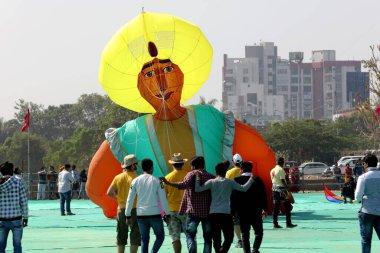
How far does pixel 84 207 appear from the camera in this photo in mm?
34156

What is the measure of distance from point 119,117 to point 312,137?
55.7 ft

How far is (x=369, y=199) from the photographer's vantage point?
44.7 ft

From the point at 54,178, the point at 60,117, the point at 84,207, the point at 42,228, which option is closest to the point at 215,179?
the point at 42,228

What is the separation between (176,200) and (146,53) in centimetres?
699

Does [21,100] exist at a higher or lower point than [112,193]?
higher

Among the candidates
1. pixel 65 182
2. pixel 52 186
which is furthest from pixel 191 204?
pixel 52 186

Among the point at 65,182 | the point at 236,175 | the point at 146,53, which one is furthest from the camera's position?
the point at 65,182

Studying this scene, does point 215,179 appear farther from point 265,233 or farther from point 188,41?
point 188,41

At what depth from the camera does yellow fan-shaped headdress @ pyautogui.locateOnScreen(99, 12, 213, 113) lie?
22.0 metres

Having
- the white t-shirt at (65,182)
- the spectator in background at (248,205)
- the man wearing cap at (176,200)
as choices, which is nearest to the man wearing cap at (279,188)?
the man wearing cap at (176,200)

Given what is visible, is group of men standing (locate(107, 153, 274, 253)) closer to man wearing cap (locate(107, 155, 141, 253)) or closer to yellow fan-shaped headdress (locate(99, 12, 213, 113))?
man wearing cap (locate(107, 155, 141, 253))

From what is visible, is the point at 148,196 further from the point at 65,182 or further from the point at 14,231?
the point at 65,182

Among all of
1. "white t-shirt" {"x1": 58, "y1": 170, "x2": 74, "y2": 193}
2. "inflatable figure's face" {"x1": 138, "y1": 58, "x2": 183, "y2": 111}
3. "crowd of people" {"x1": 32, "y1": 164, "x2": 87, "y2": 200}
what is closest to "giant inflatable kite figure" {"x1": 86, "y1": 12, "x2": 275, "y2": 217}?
"inflatable figure's face" {"x1": 138, "y1": 58, "x2": 183, "y2": 111}

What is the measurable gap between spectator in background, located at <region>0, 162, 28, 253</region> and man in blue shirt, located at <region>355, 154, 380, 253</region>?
14.6 feet
